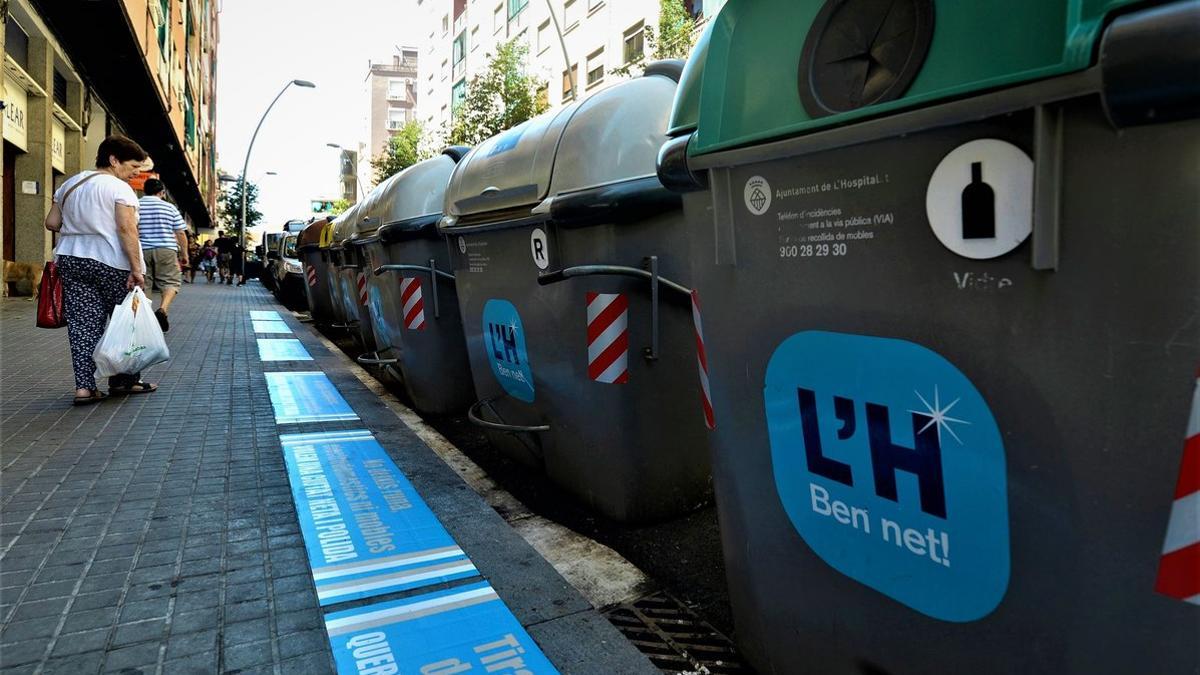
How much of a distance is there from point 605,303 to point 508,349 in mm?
893

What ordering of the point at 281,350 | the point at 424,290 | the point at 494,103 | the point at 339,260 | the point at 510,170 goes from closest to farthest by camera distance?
the point at 510,170
the point at 424,290
the point at 339,260
the point at 281,350
the point at 494,103

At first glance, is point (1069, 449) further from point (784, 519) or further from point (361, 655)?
point (361, 655)

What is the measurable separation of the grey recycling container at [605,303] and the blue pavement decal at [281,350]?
5.31 metres

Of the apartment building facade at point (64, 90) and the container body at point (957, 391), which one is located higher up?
the apartment building facade at point (64, 90)

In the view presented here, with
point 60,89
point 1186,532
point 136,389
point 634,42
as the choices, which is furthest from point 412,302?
point 634,42

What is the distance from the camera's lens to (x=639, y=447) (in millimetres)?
3020

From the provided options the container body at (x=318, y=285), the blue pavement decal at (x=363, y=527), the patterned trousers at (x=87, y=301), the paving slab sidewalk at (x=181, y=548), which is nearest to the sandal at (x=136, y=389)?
the paving slab sidewalk at (x=181, y=548)

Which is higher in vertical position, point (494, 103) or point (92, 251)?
point (494, 103)

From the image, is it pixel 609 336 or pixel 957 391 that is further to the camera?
pixel 609 336

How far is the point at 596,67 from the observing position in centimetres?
2988

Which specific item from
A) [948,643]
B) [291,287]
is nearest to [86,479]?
[948,643]

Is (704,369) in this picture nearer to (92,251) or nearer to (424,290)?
(424,290)

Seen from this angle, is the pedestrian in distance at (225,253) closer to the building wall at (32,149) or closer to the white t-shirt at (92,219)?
the building wall at (32,149)

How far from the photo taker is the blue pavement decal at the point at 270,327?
10918 millimetres
